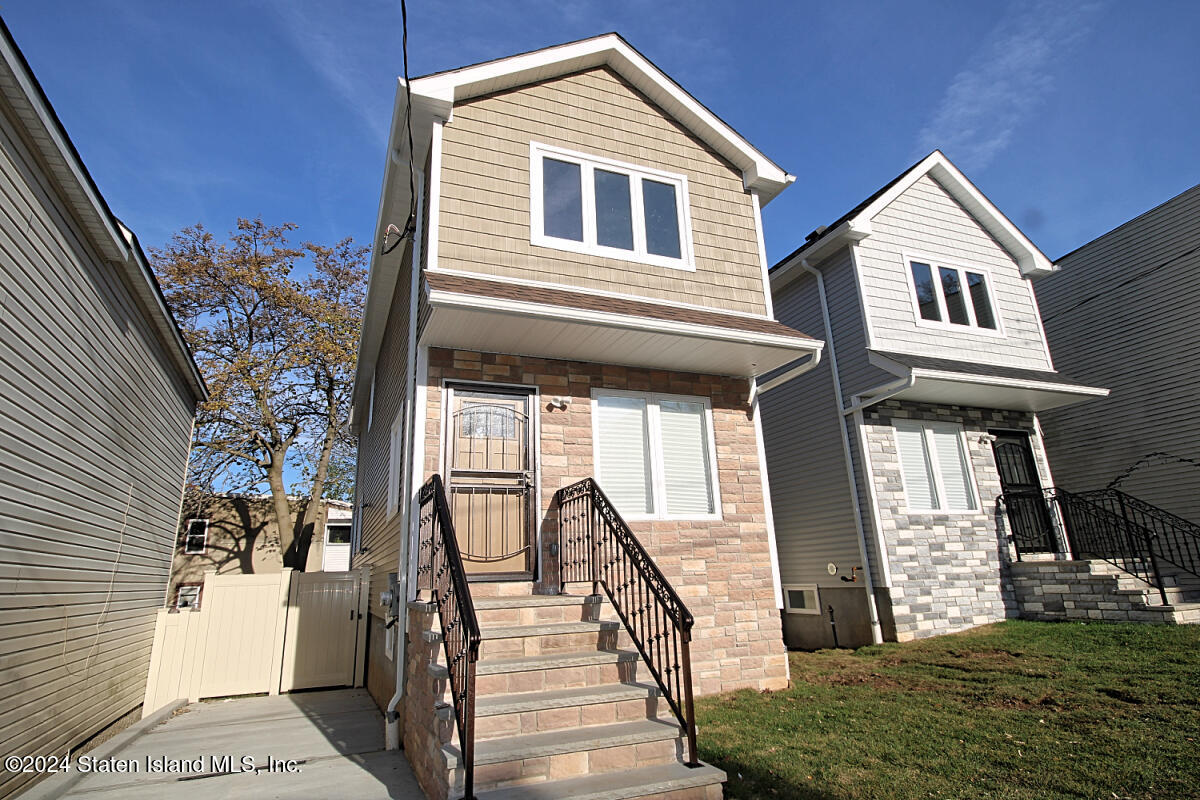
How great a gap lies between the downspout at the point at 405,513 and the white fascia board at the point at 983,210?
28.9ft

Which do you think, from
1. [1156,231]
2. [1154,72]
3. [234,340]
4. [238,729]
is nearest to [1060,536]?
[1156,231]

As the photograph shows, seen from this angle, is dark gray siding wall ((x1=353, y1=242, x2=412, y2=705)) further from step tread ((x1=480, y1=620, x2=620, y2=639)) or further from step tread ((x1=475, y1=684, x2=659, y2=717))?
step tread ((x1=475, y1=684, x2=659, y2=717))

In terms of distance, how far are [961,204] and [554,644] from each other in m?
11.6

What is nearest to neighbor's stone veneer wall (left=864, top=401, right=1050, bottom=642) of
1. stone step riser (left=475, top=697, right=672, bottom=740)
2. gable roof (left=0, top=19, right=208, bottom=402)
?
stone step riser (left=475, top=697, right=672, bottom=740)

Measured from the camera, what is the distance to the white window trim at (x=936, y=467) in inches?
384

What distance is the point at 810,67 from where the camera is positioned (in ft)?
34.2

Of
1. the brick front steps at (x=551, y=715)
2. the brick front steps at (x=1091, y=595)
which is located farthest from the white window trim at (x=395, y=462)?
the brick front steps at (x=1091, y=595)

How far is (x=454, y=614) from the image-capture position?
4215 millimetres

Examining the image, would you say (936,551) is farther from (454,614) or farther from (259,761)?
(259,761)

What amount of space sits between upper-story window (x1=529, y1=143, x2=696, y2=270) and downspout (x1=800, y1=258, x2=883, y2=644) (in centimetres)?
423

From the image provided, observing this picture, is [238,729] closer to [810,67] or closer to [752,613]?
[752,613]

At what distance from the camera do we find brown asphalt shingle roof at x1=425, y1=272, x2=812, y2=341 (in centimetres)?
586

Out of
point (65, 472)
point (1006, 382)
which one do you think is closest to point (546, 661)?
point (65, 472)

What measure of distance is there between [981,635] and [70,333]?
35.3 feet
